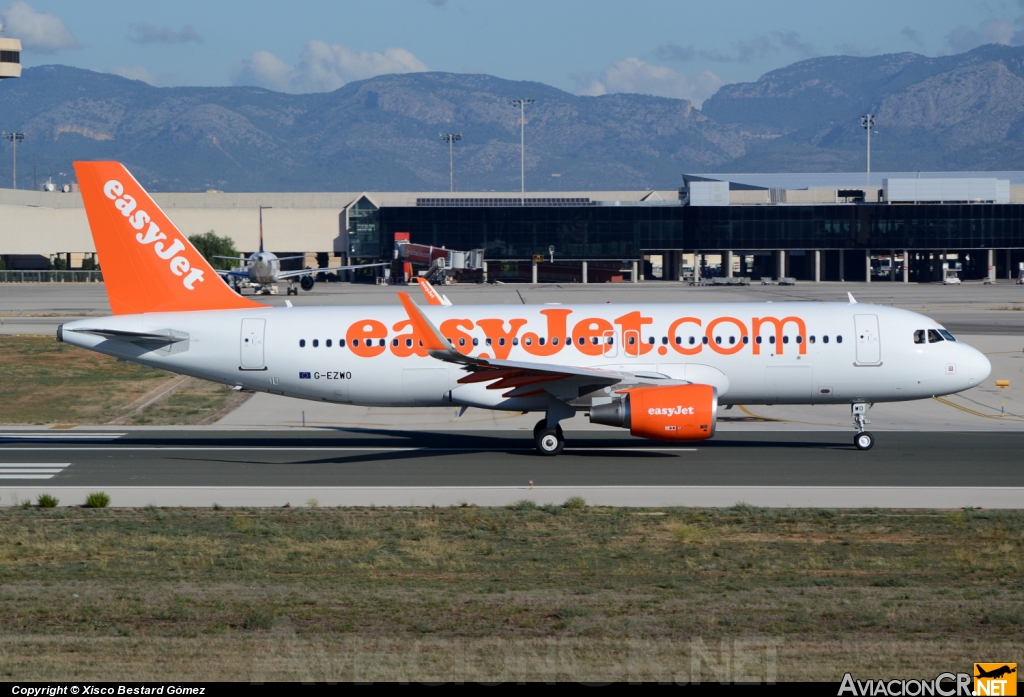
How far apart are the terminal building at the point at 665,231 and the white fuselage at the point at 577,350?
122m

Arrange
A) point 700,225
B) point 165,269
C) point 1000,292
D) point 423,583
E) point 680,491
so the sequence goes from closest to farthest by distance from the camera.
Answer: point 423,583, point 680,491, point 165,269, point 1000,292, point 700,225

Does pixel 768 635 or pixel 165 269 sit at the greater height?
pixel 165 269

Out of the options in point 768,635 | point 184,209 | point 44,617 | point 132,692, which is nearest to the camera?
point 132,692

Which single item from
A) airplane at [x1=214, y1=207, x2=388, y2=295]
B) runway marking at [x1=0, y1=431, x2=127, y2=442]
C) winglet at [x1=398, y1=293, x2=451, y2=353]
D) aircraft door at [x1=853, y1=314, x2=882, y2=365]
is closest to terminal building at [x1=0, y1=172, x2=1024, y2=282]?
airplane at [x1=214, y1=207, x2=388, y2=295]

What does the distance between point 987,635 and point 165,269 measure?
2408 centimetres

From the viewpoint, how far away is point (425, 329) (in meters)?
27.9

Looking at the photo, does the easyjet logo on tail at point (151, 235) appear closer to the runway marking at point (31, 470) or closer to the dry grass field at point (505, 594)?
the runway marking at point (31, 470)

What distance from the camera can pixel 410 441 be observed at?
3375cm

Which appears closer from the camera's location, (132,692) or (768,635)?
(132,692)

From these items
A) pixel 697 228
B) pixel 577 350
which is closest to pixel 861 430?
pixel 577 350

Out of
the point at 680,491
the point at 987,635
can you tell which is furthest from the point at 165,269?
the point at 987,635

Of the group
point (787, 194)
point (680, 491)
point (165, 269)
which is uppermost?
point (787, 194)

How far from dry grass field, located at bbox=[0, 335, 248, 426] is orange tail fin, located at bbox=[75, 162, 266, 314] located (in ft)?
25.0

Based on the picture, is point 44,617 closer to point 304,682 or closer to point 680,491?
point 304,682
